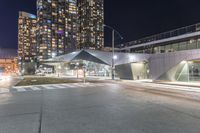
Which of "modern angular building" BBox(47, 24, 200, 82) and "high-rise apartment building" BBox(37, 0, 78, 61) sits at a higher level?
"high-rise apartment building" BBox(37, 0, 78, 61)

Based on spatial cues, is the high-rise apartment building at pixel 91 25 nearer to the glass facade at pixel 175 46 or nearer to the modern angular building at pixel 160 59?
the modern angular building at pixel 160 59

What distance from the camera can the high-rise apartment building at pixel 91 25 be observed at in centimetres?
17700

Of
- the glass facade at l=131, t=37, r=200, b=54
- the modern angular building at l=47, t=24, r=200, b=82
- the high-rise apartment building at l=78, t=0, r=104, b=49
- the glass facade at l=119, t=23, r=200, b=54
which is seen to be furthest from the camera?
the high-rise apartment building at l=78, t=0, r=104, b=49

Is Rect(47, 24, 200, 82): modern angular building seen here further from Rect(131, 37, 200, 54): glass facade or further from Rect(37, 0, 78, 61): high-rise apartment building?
Rect(37, 0, 78, 61): high-rise apartment building

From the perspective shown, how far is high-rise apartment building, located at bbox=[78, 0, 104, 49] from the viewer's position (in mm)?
177000

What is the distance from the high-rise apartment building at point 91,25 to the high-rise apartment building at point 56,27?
6.83 meters

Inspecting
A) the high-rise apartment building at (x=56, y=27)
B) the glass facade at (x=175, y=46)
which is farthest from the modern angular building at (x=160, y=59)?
the high-rise apartment building at (x=56, y=27)

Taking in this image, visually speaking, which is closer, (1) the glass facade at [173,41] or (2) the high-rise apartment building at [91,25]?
(1) the glass facade at [173,41]

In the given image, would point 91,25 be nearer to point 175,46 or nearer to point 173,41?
point 173,41

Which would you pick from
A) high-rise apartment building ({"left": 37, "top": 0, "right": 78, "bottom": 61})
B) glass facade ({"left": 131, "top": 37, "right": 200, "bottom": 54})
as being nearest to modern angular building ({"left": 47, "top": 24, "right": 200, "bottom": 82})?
glass facade ({"left": 131, "top": 37, "right": 200, "bottom": 54})

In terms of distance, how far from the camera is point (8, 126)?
22.1ft

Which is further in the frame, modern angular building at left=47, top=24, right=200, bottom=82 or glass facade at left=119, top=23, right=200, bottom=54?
glass facade at left=119, top=23, right=200, bottom=54

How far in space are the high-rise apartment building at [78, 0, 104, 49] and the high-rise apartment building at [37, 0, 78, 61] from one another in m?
6.83

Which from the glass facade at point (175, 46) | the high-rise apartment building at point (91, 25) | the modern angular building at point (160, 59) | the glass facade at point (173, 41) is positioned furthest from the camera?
the high-rise apartment building at point (91, 25)
